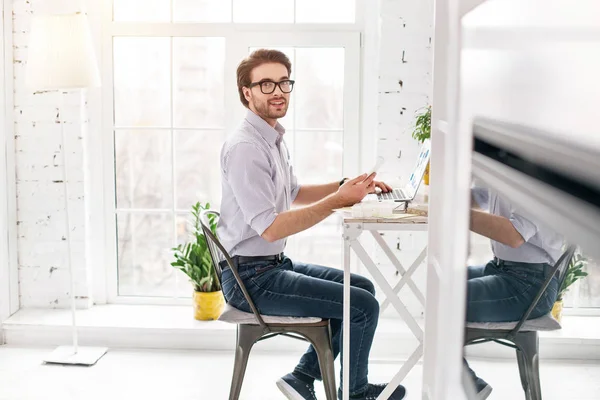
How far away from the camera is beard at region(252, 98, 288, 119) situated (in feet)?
9.55

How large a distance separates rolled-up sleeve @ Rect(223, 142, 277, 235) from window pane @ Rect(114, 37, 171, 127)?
151 centimetres

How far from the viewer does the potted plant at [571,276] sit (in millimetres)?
314

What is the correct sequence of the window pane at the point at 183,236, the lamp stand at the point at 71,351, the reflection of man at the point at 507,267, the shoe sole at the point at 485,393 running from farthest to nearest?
the window pane at the point at 183,236 < the lamp stand at the point at 71,351 < the shoe sole at the point at 485,393 < the reflection of man at the point at 507,267

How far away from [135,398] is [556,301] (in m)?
3.10

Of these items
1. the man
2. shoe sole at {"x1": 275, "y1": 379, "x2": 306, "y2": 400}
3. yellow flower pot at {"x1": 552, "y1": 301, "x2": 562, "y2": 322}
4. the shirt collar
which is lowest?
shoe sole at {"x1": 275, "y1": 379, "x2": 306, "y2": 400}

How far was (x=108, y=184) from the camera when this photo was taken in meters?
4.17

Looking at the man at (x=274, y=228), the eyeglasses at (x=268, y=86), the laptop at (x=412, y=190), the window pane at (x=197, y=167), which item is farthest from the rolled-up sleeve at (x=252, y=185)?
the window pane at (x=197, y=167)

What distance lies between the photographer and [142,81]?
4141 mm

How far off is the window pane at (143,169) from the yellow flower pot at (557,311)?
3803 millimetres

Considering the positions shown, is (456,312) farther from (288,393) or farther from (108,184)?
(108,184)

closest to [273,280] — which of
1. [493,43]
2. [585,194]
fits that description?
[493,43]

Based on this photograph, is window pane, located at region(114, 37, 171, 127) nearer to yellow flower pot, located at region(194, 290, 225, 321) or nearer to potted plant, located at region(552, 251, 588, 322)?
yellow flower pot, located at region(194, 290, 225, 321)

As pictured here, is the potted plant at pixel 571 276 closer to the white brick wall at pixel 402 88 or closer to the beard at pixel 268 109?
the beard at pixel 268 109

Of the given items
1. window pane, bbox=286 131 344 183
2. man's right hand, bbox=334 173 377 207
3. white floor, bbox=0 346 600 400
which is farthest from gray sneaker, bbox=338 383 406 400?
window pane, bbox=286 131 344 183
